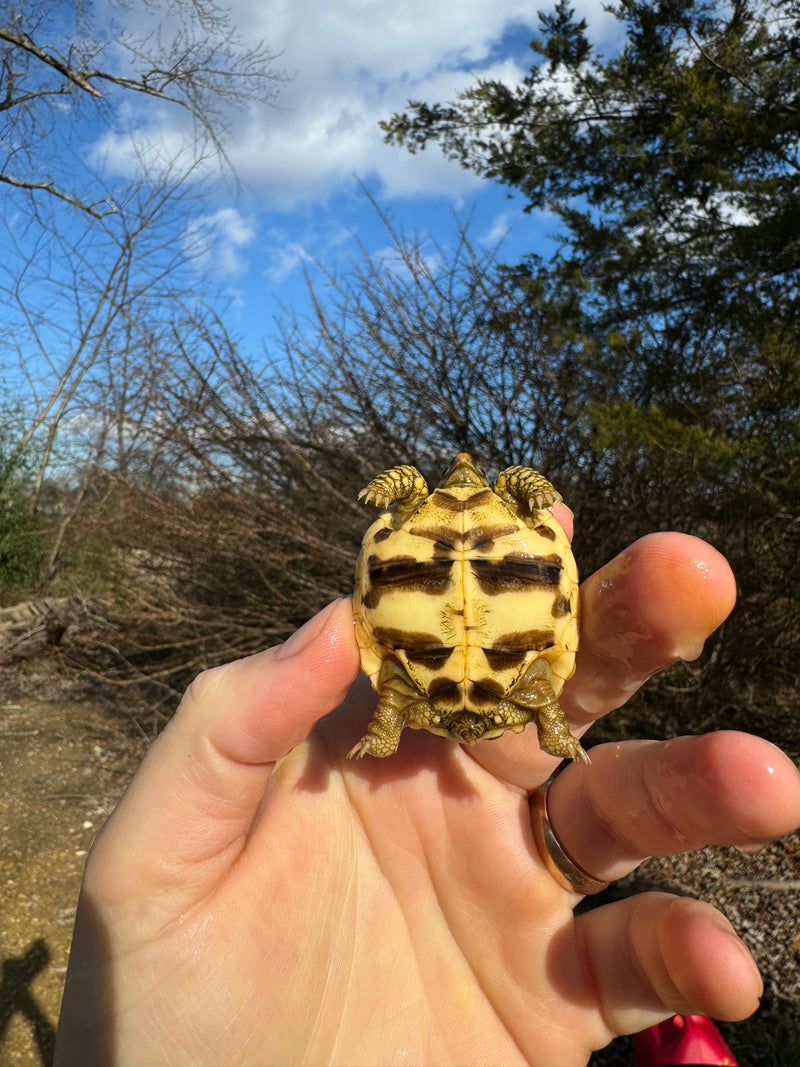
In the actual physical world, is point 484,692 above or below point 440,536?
below

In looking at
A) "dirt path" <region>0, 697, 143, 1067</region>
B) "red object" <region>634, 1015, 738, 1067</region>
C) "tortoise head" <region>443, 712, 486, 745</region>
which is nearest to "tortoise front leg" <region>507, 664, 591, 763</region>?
"tortoise head" <region>443, 712, 486, 745</region>

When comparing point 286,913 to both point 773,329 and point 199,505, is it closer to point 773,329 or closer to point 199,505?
point 773,329

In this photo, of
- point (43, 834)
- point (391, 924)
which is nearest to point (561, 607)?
point (391, 924)

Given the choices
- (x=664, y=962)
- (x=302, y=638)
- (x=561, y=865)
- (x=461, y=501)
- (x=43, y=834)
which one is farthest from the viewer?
(x=43, y=834)

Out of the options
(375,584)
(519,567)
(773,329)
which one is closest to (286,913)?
(375,584)

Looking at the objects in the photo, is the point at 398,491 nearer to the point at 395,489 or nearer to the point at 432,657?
the point at 395,489
